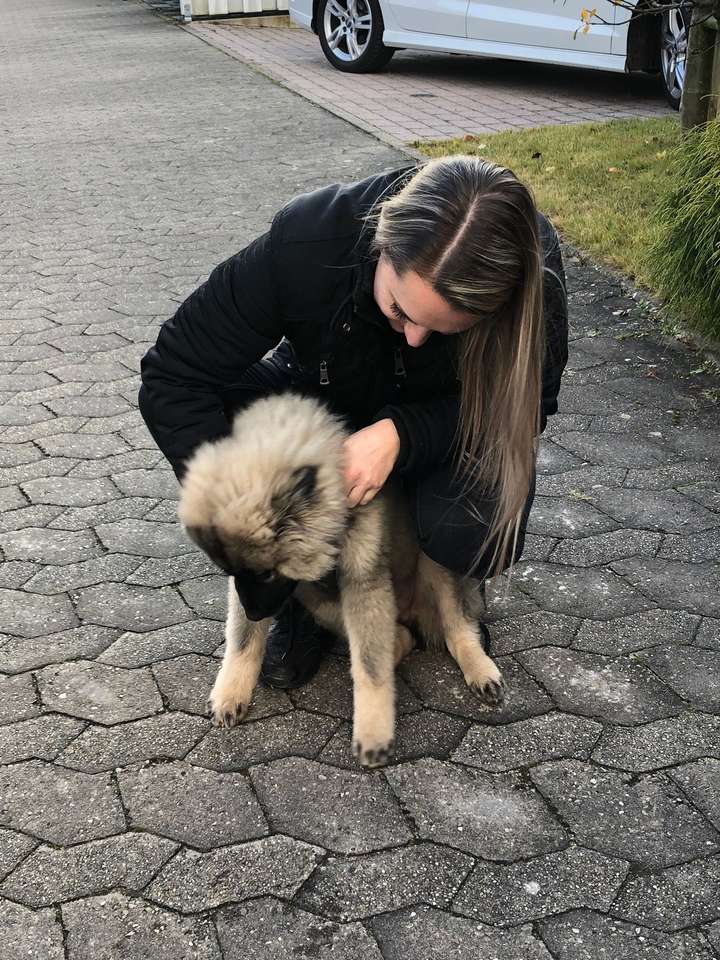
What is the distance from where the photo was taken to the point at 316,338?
305 centimetres

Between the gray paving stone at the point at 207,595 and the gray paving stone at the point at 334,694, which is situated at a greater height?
the gray paving stone at the point at 207,595

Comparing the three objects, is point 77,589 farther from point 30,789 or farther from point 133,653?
point 30,789

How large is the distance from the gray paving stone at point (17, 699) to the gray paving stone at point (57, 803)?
0.22 metres

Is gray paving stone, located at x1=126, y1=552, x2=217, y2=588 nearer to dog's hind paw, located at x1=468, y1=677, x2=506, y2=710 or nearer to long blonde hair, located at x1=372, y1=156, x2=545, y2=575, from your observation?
dog's hind paw, located at x1=468, y1=677, x2=506, y2=710

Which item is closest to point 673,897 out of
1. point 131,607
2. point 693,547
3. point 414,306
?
point 414,306

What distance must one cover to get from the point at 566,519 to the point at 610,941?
79.4 inches

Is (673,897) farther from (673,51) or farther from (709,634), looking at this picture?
(673,51)

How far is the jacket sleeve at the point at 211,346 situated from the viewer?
9.77 feet

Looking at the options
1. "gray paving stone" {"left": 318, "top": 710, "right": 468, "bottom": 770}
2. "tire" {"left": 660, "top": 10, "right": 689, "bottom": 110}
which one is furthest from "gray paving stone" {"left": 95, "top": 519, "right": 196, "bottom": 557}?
"tire" {"left": 660, "top": 10, "right": 689, "bottom": 110}

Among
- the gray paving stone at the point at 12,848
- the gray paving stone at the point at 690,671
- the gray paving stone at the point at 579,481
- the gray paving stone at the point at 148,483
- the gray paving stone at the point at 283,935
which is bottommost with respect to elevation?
the gray paving stone at the point at 12,848

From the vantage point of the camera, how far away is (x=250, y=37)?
16719 millimetres

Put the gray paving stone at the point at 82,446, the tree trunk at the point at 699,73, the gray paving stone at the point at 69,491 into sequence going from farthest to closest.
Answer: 1. the tree trunk at the point at 699,73
2. the gray paving stone at the point at 82,446
3. the gray paving stone at the point at 69,491

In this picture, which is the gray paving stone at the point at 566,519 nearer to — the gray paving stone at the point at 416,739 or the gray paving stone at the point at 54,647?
the gray paving stone at the point at 416,739

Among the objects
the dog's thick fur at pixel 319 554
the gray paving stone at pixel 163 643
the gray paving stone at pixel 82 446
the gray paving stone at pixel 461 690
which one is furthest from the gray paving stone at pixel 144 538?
the gray paving stone at pixel 461 690
